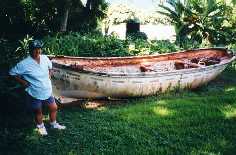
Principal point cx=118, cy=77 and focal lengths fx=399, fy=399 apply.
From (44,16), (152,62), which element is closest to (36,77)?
(152,62)

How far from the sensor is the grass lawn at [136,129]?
661 cm

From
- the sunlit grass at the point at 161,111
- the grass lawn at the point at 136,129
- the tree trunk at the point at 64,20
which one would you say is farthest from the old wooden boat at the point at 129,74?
the tree trunk at the point at 64,20

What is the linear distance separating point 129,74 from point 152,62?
2224 mm

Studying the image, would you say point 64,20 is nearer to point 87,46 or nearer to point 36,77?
point 87,46

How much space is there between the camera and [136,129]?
7.54 metres

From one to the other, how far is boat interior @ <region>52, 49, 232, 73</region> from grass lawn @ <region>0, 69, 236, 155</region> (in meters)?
1.34

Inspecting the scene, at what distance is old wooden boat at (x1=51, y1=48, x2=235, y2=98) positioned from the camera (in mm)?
9102

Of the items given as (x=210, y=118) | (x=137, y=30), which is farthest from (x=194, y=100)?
(x=137, y=30)

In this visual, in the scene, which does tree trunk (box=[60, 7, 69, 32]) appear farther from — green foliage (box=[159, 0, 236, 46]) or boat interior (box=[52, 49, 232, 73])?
green foliage (box=[159, 0, 236, 46])

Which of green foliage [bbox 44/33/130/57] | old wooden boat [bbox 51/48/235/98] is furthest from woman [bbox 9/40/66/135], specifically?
green foliage [bbox 44/33/130/57]

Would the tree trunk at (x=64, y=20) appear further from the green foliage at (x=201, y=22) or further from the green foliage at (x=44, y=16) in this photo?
→ the green foliage at (x=201, y=22)

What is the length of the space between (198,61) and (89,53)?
3495 millimetres

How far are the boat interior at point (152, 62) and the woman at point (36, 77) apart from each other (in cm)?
186

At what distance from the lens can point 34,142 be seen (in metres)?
6.86
